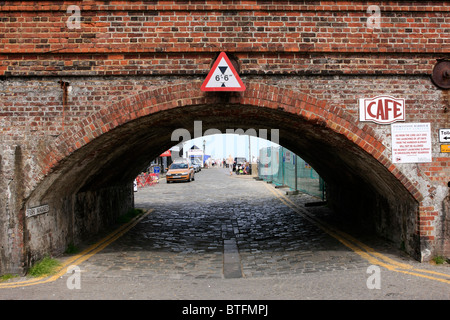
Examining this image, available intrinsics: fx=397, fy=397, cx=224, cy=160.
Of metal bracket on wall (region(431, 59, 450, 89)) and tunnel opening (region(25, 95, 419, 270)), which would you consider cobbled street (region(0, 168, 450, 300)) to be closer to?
tunnel opening (region(25, 95, 419, 270))

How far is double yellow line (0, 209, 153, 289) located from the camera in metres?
6.24

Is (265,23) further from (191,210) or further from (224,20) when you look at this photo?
(191,210)

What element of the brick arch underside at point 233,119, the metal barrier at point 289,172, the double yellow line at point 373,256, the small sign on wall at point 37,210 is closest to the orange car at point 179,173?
the metal barrier at point 289,172

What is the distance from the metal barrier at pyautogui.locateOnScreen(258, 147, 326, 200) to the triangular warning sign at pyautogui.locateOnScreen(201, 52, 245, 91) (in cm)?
1000

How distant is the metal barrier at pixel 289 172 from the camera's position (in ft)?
56.5

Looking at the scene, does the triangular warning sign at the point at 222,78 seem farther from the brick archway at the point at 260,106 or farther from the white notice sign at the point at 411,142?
the white notice sign at the point at 411,142

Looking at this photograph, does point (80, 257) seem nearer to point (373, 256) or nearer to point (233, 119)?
point (233, 119)

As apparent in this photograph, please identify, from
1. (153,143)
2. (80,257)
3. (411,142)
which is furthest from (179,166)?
(411,142)

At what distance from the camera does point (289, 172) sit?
21.9m

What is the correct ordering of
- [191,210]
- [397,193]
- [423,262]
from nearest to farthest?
[423,262] → [397,193] → [191,210]

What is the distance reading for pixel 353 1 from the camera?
277 inches

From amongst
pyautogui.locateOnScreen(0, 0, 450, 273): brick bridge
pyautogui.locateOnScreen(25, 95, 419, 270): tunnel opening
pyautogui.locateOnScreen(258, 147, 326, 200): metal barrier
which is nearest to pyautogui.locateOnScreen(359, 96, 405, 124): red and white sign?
pyautogui.locateOnScreen(0, 0, 450, 273): brick bridge

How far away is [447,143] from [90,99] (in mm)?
6357

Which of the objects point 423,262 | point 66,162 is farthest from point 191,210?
point 423,262
